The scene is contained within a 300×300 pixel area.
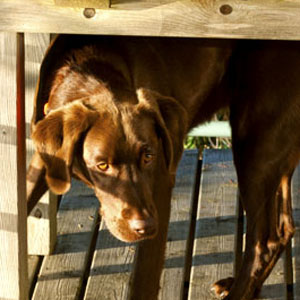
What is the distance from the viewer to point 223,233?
15.5ft

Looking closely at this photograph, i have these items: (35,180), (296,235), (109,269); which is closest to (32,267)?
(109,269)

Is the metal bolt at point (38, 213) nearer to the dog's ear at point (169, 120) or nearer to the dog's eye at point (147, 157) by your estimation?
the dog's ear at point (169, 120)

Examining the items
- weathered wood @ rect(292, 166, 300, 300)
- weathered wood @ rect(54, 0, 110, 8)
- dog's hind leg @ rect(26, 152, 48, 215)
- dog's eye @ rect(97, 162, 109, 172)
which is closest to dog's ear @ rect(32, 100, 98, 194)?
dog's eye @ rect(97, 162, 109, 172)

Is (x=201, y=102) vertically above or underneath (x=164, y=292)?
above

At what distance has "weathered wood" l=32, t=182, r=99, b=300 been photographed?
13.7 feet

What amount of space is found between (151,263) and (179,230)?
38.4 inches

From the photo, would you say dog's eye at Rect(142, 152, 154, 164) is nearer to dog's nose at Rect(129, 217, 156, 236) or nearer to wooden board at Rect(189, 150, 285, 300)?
dog's nose at Rect(129, 217, 156, 236)

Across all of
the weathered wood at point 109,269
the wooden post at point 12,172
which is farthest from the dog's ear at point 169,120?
the weathered wood at point 109,269

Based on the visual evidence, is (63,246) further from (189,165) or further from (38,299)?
(189,165)

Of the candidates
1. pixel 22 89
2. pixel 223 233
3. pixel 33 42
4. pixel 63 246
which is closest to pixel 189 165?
pixel 223 233

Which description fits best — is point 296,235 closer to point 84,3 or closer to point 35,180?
point 35,180

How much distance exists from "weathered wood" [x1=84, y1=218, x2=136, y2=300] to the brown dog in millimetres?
420

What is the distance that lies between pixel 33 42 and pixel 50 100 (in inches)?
20.6

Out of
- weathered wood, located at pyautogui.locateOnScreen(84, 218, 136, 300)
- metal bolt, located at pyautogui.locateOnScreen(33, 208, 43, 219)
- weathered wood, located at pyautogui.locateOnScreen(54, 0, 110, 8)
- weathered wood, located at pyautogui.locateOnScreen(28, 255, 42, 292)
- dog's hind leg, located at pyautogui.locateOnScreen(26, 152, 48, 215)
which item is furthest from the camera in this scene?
metal bolt, located at pyautogui.locateOnScreen(33, 208, 43, 219)
